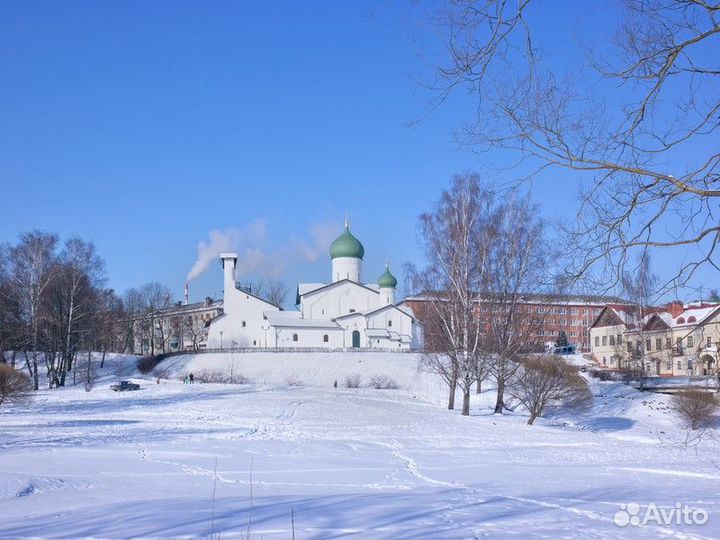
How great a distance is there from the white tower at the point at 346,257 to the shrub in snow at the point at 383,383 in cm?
2024

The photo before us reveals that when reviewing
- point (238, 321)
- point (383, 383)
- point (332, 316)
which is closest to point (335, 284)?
point (332, 316)

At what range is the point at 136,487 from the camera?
13.0m

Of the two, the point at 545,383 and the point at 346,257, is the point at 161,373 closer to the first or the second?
the point at 346,257

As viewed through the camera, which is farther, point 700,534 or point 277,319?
point 277,319

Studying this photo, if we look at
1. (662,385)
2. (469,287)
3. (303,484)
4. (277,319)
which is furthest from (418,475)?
(277,319)

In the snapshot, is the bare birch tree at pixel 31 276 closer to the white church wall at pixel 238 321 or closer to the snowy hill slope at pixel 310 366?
the snowy hill slope at pixel 310 366

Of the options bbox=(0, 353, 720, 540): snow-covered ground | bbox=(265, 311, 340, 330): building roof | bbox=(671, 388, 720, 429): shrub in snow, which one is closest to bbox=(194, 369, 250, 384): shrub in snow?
bbox=(265, 311, 340, 330): building roof

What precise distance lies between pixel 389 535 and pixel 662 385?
4089cm

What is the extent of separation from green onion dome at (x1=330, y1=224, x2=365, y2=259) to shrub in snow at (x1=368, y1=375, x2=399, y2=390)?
2158 centimetres

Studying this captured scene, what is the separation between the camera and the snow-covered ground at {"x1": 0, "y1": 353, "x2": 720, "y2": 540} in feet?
28.3

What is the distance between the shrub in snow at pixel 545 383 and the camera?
32031mm

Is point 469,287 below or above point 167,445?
above

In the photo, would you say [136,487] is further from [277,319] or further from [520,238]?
[277,319]

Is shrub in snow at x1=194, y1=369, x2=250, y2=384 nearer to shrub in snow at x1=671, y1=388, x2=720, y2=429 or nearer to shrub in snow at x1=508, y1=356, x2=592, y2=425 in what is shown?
shrub in snow at x1=508, y1=356, x2=592, y2=425
